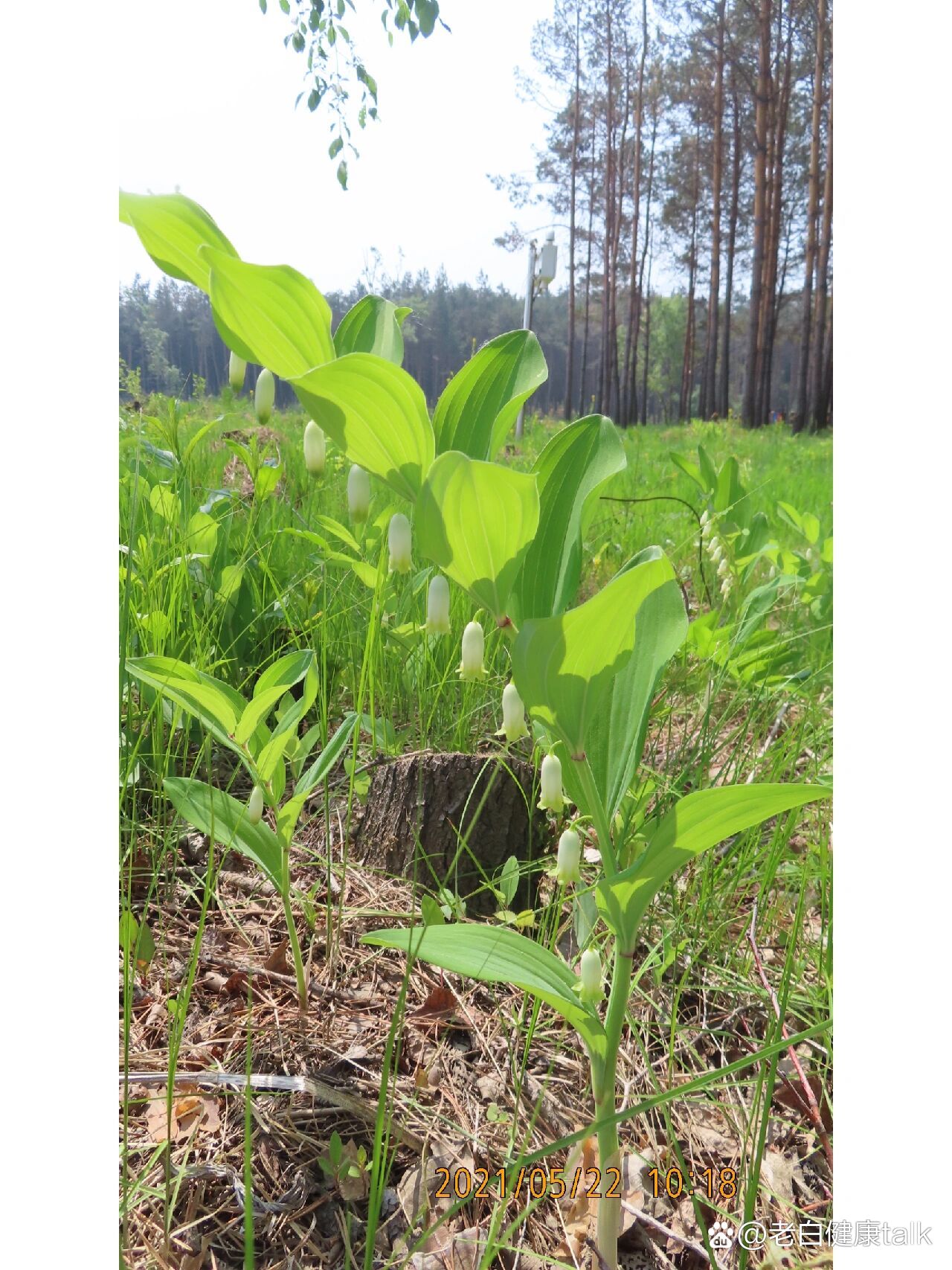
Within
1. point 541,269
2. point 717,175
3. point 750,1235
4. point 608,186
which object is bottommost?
point 750,1235

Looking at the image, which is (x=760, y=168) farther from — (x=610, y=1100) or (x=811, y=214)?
(x=610, y=1100)

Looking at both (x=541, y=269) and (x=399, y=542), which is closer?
(x=399, y=542)

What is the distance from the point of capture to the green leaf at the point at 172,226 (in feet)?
1.30

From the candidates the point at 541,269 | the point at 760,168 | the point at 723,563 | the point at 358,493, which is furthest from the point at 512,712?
the point at 760,168

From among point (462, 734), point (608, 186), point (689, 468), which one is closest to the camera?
point (462, 734)

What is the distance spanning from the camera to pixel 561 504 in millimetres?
492

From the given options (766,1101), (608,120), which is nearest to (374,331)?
(766,1101)

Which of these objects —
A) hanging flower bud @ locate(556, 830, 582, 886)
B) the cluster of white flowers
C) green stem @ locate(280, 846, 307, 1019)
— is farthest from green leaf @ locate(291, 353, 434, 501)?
the cluster of white flowers

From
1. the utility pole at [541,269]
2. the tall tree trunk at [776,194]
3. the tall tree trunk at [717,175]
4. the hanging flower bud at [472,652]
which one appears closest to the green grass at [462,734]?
the hanging flower bud at [472,652]

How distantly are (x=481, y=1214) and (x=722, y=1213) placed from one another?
0.16 metres

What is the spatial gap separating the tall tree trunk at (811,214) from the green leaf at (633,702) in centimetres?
152

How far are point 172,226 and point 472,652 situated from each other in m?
0.32

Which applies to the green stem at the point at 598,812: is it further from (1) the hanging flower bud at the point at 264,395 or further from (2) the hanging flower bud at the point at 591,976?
(1) the hanging flower bud at the point at 264,395

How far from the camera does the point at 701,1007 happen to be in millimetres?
705
